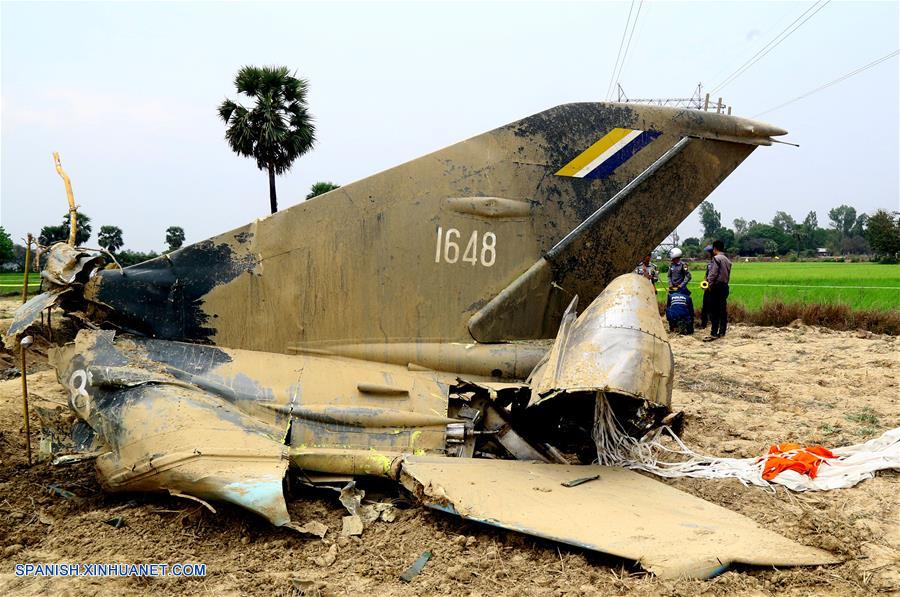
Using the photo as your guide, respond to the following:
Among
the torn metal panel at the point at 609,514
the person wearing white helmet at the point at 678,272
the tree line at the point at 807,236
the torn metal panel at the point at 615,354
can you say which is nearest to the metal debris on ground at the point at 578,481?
the torn metal panel at the point at 609,514

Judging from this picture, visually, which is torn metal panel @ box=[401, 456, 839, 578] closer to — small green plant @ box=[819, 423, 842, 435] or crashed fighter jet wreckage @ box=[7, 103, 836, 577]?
crashed fighter jet wreckage @ box=[7, 103, 836, 577]

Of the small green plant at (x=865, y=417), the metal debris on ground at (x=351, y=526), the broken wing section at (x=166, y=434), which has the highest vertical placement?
the broken wing section at (x=166, y=434)

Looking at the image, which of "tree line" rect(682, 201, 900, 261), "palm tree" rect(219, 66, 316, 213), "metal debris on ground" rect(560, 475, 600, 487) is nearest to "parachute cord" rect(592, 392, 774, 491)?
"metal debris on ground" rect(560, 475, 600, 487)

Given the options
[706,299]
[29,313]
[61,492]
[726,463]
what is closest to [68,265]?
[29,313]

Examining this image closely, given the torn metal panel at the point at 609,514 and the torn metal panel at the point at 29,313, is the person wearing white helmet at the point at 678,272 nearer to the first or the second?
the torn metal panel at the point at 609,514

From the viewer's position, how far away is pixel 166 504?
3627 mm

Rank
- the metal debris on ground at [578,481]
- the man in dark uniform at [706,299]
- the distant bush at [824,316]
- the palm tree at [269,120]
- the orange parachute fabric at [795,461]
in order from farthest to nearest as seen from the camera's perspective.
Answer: the palm tree at [269,120], the man in dark uniform at [706,299], the distant bush at [824,316], the orange parachute fabric at [795,461], the metal debris on ground at [578,481]

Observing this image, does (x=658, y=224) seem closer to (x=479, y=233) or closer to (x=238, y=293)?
(x=479, y=233)

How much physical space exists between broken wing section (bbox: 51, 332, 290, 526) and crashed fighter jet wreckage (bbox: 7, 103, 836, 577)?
1 centimetres

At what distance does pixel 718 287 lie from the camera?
37.5 feet

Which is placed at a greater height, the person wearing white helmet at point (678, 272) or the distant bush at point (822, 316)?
the person wearing white helmet at point (678, 272)

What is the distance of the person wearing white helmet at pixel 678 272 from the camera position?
39.4 ft

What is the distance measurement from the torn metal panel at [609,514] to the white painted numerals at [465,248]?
1.49m

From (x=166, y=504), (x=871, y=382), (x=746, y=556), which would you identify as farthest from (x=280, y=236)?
(x=871, y=382)
